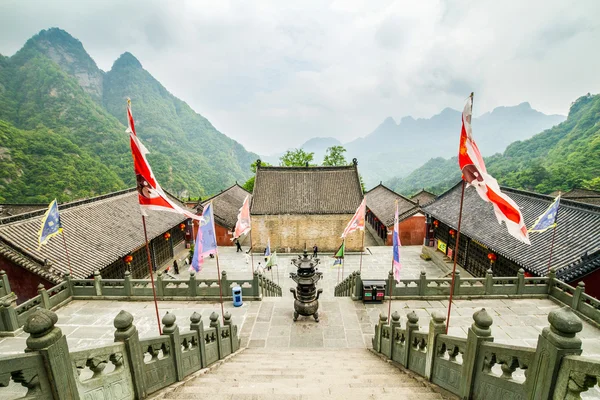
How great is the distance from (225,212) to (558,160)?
8056 centimetres

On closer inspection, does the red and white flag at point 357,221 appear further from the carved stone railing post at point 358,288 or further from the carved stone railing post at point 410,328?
the carved stone railing post at point 410,328

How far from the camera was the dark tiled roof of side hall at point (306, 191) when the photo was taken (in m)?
27.1

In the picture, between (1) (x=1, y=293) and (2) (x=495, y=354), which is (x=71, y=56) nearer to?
(1) (x=1, y=293)

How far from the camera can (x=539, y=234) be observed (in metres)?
14.9

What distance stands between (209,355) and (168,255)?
1828cm

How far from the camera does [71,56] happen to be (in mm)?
112812

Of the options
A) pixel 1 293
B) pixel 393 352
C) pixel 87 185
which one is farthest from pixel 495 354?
pixel 87 185

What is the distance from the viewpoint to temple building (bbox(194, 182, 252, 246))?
28547 millimetres

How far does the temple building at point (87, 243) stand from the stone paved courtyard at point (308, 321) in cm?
283

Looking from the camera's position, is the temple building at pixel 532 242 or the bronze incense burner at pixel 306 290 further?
the temple building at pixel 532 242

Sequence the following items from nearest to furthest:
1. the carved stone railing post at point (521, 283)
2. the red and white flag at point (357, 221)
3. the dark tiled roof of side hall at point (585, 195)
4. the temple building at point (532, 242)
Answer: the temple building at point (532, 242), the carved stone railing post at point (521, 283), the red and white flag at point (357, 221), the dark tiled roof of side hall at point (585, 195)

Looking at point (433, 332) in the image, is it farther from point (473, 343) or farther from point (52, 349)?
point (52, 349)

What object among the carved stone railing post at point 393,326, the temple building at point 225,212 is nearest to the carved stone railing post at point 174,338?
the carved stone railing post at point 393,326

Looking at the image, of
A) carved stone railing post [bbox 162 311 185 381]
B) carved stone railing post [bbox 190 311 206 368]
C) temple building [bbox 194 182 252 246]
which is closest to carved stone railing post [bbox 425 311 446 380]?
carved stone railing post [bbox 190 311 206 368]
